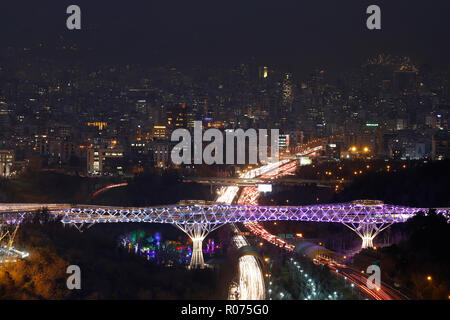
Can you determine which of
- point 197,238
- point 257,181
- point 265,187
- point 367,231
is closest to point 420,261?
point 367,231

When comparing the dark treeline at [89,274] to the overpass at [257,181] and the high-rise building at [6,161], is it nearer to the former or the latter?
the overpass at [257,181]

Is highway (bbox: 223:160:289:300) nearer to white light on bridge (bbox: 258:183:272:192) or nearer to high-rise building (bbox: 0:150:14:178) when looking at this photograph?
white light on bridge (bbox: 258:183:272:192)

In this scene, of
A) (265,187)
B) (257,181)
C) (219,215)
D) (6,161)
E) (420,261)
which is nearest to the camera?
(420,261)

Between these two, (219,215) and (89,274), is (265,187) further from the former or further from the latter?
(89,274)

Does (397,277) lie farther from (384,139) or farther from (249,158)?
(384,139)

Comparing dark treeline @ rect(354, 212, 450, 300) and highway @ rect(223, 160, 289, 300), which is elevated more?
dark treeline @ rect(354, 212, 450, 300)

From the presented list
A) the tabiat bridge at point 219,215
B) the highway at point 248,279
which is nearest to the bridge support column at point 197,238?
the tabiat bridge at point 219,215

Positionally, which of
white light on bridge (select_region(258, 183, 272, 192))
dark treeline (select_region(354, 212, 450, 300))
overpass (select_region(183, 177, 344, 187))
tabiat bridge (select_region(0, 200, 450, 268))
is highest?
overpass (select_region(183, 177, 344, 187))

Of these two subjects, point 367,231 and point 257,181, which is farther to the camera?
point 257,181

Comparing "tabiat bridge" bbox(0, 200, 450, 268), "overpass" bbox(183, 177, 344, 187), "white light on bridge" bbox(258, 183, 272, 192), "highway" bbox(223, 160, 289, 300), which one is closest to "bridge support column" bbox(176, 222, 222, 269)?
"tabiat bridge" bbox(0, 200, 450, 268)
